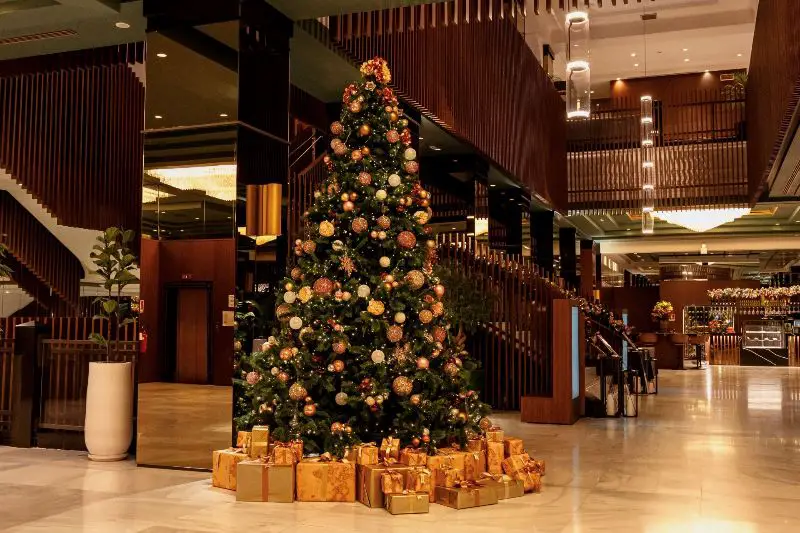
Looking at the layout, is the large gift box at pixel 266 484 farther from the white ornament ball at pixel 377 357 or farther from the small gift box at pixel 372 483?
the white ornament ball at pixel 377 357

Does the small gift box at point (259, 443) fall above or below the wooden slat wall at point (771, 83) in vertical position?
below

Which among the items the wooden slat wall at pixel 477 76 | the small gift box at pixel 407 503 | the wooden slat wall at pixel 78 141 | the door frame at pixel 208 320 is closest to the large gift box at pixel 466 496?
the small gift box at pixel 407 503

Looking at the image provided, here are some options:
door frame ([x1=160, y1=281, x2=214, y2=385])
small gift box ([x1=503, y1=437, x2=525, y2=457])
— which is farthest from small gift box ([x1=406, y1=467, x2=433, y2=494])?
door frame ([x1=160, y1=281, x2=214, y2=385])

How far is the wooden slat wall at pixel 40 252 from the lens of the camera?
1150 cm

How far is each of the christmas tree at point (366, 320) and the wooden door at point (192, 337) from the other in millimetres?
637

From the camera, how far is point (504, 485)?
4438 millimetres

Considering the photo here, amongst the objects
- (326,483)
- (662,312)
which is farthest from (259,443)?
(662,312)

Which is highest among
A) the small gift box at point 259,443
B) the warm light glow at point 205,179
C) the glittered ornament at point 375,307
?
the warm light glow at point 205,179

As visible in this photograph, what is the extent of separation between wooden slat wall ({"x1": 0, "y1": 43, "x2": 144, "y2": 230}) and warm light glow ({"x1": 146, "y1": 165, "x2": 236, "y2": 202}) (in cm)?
391

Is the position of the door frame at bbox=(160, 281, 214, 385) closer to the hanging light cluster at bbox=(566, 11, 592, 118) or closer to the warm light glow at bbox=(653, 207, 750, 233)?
the hanging light cluster at bbox=(566, 11, 592, 118)

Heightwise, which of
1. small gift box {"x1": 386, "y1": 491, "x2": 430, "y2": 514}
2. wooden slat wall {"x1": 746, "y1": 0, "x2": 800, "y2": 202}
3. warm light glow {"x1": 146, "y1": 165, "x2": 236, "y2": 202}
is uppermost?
wooden slat wall {"x1": 746, "y1": 0, "x2": 800, "y2": 202}

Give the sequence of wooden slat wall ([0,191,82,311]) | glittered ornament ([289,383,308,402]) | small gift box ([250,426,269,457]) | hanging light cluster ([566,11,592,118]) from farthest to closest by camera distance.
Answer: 1. wooden slat wall ([0,191,82,311])
2. hanging light cluster ([566,11,592,118])
3. glittered ornament ([289,383,308,402])
4. small gift box ([250,426,269,457])

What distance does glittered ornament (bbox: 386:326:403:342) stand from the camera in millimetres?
4797

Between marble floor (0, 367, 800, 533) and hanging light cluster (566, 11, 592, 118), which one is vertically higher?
hanging light cluster (566, 11, 592, 118)
